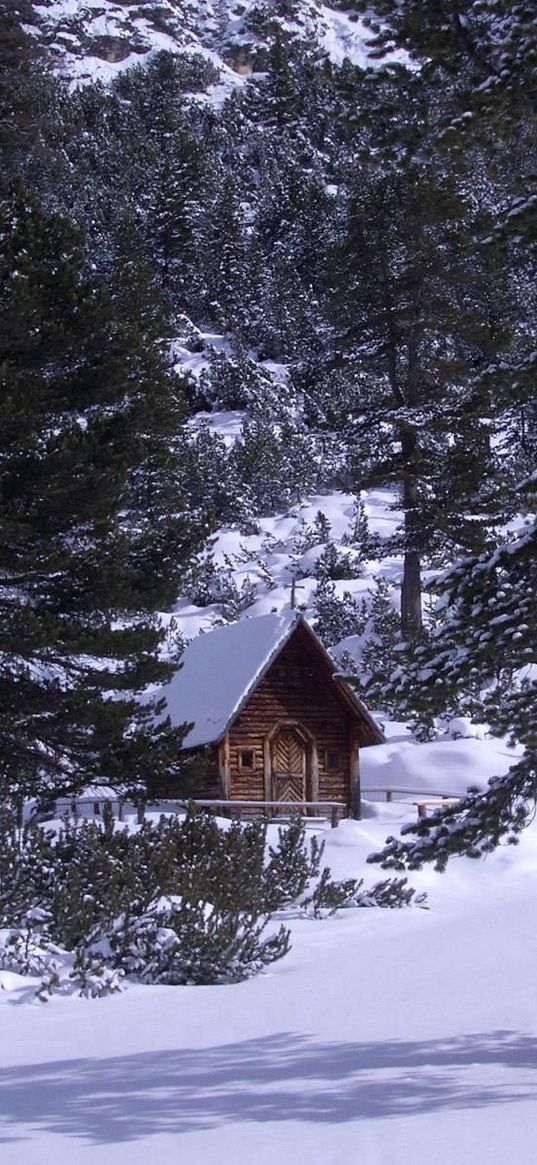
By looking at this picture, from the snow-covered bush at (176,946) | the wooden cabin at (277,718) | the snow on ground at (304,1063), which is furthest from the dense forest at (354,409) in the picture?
the wooden cabin at (277,718)

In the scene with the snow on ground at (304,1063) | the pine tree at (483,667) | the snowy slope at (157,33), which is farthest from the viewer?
the snowy slope at (157,33)

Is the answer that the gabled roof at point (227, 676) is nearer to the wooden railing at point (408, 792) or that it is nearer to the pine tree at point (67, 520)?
the wooden railing at point (408, 792)

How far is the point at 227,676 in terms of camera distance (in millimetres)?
26406

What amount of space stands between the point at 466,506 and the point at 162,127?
325ft

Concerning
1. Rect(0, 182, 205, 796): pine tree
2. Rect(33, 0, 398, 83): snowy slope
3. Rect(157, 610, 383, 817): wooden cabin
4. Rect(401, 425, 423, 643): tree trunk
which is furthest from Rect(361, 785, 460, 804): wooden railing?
Rect(33, 0, 398, 83): snowy slope

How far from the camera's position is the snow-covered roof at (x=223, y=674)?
2525cm

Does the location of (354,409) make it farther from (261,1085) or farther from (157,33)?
(157,33)

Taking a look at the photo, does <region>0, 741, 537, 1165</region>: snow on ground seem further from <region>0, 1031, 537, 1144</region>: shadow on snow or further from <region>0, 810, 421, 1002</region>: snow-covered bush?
<region>0, 810, 421, 1002</region>: snow-covered bush

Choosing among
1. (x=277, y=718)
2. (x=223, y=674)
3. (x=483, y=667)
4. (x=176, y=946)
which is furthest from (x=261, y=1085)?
(x=277, y=718)

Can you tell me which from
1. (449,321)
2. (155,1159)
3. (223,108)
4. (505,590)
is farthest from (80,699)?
(223,108)

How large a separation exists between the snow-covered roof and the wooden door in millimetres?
1955

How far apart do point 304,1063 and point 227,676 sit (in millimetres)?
Answer: 17789

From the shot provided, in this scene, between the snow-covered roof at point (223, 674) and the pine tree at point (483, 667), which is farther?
the snow-covered roof at point (223, 674)

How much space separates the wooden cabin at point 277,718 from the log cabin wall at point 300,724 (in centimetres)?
2
